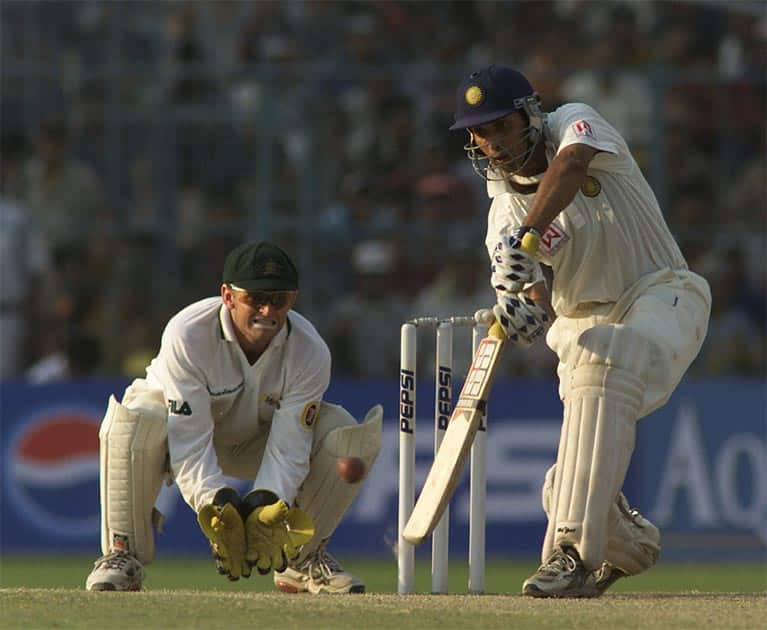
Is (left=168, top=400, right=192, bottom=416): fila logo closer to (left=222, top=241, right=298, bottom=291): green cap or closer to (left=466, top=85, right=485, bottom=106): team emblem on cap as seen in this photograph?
(left=222, top=241, right=298, bottom=291): green cap

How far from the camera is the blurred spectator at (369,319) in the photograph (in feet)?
34.2

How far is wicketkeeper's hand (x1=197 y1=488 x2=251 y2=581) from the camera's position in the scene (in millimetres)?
5441

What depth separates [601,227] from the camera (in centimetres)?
575

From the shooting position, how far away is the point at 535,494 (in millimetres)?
10023

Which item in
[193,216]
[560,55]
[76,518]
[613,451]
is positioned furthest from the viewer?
[560,55]

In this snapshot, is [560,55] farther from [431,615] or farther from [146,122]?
[431,615]

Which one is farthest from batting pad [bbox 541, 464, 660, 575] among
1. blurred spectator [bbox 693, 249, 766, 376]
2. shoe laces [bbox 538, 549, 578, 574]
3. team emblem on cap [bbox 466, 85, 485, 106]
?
blurred spectator [bbox 693, 249, 766, 376]

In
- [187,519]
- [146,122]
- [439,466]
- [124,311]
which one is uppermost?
[146,122]

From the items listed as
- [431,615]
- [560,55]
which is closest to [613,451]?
[431,615]

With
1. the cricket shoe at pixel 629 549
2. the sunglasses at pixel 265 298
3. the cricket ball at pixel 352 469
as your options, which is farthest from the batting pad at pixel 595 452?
the sunglasses at pixel 265 298

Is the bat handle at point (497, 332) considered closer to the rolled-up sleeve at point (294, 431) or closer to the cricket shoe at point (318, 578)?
the rolled-up sleeve at point (294, 431)

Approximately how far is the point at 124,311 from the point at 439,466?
519cm

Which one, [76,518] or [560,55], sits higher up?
[560,55]

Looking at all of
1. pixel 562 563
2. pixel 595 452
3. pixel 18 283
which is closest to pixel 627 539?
pixel 562 563
